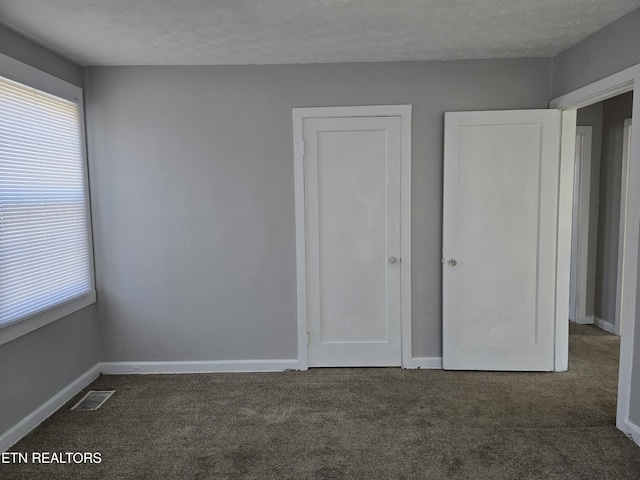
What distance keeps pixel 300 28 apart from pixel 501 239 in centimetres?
215

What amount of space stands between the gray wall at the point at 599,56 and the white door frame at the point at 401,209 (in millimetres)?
1146

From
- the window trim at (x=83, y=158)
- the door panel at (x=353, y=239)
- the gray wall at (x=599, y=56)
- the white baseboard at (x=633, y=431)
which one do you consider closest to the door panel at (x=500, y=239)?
the gray wall at (x=599, y=56)

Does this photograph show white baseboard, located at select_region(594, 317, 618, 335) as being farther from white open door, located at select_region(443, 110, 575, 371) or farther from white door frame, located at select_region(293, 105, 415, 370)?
white door frame, located at select_region(293, 105, 415, 370)

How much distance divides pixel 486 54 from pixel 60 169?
326 centimetres

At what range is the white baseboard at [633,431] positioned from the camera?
2500 mm

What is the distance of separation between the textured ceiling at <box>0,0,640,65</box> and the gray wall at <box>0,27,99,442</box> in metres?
0.11

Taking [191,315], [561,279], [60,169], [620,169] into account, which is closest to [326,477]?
[191,315]

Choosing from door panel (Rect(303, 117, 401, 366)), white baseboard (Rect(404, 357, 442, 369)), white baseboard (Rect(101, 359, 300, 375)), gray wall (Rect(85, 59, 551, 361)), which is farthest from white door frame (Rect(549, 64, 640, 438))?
white baseboard (Rect(101, 359, 300, 375))

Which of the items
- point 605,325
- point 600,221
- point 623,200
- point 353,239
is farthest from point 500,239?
point 605,325

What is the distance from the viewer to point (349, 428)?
8.92 feet

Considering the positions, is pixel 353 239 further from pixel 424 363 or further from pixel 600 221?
Result: pixel 600 221

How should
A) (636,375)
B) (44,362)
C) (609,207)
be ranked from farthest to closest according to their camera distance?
(609,207) → (44,362) → (636,375)

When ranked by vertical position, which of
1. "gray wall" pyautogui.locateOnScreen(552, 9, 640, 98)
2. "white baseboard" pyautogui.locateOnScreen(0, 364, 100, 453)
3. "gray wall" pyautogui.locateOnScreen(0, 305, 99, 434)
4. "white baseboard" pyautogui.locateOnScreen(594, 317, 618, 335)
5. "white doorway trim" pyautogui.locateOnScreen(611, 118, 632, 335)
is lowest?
"white baseboard" pyautogui.locateOnScreen(0, 364, 100, 453)

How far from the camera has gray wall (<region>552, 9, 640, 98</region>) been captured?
2.53 m
